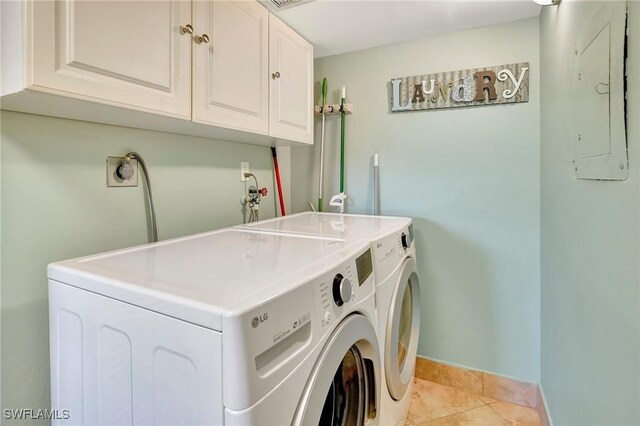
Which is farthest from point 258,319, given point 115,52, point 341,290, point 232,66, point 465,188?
point 465,188

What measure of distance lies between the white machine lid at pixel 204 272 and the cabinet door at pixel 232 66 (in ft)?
1.85

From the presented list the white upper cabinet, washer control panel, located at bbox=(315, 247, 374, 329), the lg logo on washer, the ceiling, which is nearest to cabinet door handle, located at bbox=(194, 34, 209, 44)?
the white upper cabinet

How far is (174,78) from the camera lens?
47.2 inches

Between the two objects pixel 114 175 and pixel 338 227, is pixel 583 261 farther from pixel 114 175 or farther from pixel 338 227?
pixel 114 175

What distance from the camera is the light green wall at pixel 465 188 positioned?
1.92 m

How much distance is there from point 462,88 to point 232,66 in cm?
135

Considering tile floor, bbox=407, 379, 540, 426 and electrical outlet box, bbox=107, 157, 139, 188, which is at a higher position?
electrical outlet box, bbox=107, 157, 139, 188

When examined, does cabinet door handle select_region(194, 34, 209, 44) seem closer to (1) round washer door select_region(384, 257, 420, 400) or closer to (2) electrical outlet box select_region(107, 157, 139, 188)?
(2) electrical outlet box select_region(107, 157, 139, 188)

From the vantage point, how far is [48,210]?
3.73 feet

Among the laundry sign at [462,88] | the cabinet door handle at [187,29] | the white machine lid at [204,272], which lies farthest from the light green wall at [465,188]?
the cabinet door handle at [187,29]

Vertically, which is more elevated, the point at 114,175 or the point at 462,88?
the point at 462,88

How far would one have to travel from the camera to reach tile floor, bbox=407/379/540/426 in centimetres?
179

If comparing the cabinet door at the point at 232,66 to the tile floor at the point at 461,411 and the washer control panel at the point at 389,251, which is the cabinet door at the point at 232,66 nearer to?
the washer control panel at the point at 389,251

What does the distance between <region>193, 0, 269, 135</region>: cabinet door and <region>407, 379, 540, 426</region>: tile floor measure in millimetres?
1748
